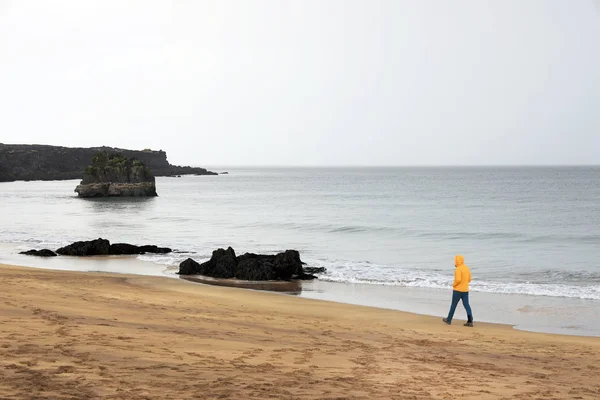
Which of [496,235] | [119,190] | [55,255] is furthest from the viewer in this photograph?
[119,190]

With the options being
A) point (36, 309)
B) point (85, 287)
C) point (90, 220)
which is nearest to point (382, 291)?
point (85, 287)

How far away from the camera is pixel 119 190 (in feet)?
287

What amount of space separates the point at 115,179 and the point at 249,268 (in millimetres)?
70396

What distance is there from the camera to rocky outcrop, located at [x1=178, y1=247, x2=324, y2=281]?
22.8 m

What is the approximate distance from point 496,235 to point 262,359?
32.8m

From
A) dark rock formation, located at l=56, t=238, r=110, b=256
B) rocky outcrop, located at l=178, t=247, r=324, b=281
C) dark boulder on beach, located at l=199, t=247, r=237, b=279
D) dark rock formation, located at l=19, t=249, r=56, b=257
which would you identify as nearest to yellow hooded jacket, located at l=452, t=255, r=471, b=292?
rocky outcrop, located at l=178, t=247, r=324, b=281

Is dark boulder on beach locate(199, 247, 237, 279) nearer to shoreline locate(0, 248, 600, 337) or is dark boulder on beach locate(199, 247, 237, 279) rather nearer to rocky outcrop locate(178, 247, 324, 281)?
rocky outcrop locate(178, 247, 324, 281)

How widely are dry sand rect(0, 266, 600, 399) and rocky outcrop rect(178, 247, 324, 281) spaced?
20.1ft

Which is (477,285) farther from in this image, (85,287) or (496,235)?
(496,235)

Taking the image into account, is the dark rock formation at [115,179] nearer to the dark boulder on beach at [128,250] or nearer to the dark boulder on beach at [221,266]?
the dark boulder on beach at [128,250]

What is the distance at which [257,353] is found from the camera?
33.8 feet

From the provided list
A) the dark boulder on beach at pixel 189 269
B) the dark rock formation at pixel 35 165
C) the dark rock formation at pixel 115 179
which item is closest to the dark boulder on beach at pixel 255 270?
the dark boulder on beach at pixel 189 269

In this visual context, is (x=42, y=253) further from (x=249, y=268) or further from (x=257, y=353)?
(x=257, y=353)

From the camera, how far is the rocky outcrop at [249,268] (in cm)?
2277
